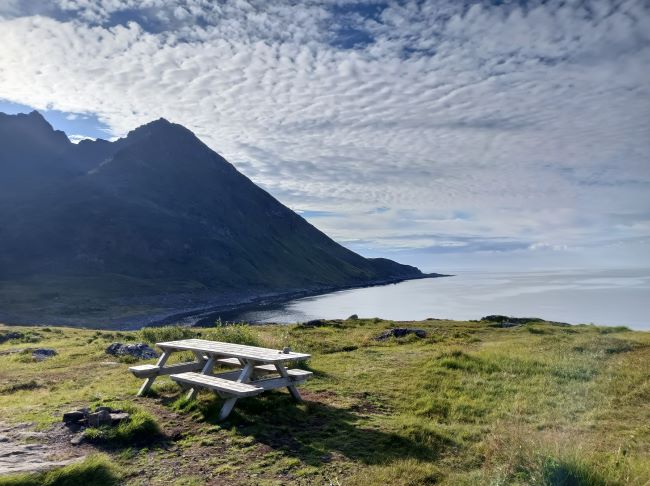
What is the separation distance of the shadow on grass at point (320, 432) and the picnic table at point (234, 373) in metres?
0.42

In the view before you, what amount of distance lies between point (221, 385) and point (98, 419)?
248 centimetres

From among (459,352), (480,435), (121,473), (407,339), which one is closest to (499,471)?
(480,435)

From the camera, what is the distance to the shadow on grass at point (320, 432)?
7973 millimetres

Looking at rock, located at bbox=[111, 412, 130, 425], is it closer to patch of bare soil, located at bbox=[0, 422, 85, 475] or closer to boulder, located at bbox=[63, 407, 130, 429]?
boulder, located at bbox=[63, 407, 130, 429]

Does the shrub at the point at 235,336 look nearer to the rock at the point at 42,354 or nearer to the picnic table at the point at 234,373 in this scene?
the picnic table at the point at 234,373

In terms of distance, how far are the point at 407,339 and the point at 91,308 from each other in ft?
339

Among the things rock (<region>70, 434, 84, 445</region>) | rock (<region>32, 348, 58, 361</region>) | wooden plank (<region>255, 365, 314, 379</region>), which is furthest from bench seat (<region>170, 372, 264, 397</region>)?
rock (<region>32, 348, 58, 361</region>)

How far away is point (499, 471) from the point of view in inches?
256

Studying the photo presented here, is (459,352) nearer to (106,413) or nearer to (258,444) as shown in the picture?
(258,444)

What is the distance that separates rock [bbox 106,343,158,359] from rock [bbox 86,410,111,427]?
10751mm

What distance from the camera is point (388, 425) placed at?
9430 millimetres

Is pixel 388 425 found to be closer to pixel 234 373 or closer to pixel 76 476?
pixel 234 373

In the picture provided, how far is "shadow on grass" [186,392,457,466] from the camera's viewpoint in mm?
7973

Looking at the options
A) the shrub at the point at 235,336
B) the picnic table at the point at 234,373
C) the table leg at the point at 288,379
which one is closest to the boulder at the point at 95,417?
the picnic table at the point at 234,373
